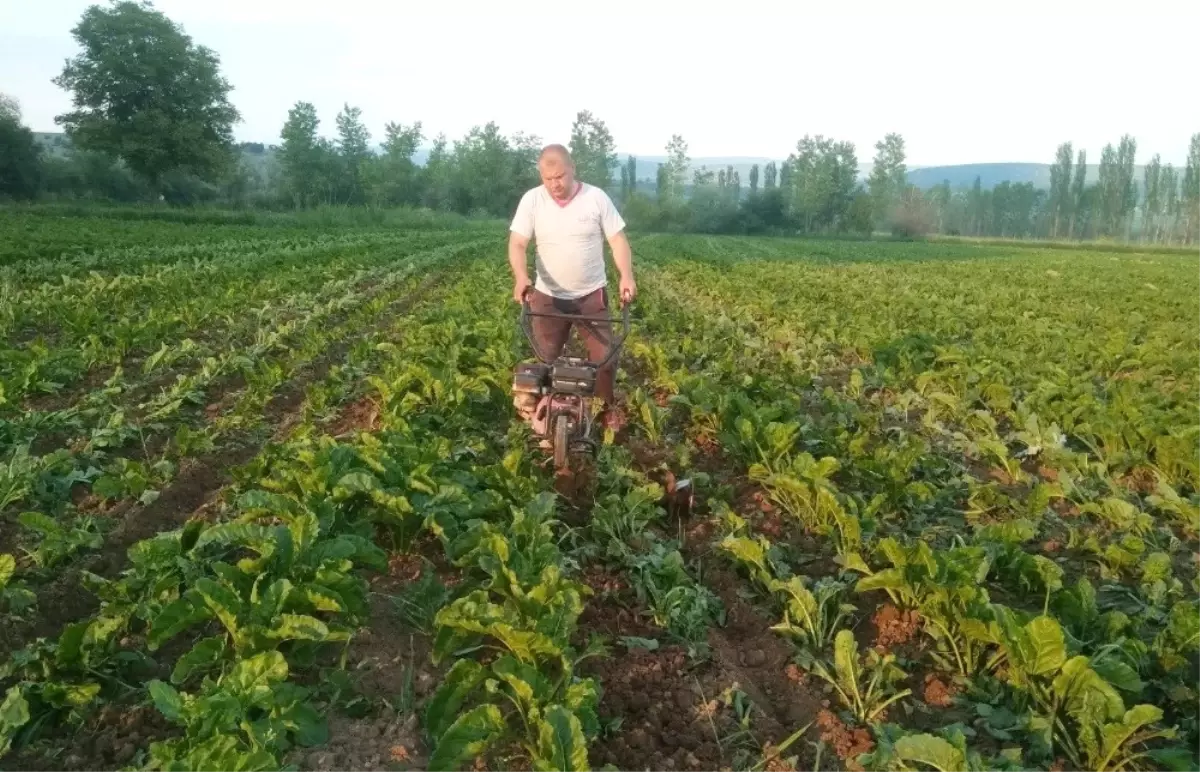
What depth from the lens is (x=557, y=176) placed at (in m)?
5.44

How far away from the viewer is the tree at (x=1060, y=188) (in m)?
118

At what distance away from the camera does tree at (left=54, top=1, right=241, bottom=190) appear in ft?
159

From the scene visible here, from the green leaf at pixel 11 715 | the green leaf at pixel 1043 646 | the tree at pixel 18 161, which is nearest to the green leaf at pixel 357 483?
the green leaf at pixel 11 715

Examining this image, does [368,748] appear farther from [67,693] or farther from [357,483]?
[357,483]

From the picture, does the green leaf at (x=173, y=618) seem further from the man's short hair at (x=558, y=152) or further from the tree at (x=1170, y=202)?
the tree at (x=1170, y=202)

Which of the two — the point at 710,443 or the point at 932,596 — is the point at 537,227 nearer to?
the point at 710,443

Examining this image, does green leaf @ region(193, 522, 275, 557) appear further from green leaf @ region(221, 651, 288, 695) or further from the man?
the man

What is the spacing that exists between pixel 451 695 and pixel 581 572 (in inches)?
55.9

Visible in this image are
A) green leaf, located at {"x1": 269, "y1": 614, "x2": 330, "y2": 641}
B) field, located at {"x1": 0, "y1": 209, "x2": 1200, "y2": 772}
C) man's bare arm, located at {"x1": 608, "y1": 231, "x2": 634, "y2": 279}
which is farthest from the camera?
man's bare arm, located at {"x1": 608, "y1": 231, "x2": 634, "y2": 279}

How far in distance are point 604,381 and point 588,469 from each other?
817 mm

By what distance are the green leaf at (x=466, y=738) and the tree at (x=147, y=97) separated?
52.7m

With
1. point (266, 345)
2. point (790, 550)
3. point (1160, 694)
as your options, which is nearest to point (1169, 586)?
point (1160, 694)

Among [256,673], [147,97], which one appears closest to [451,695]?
[256,673]

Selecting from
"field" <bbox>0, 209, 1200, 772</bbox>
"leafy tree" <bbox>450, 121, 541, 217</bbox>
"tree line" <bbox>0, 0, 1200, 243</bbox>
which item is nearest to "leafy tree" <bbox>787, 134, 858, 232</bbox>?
"tree line" <bbox>0, 0, 1200, 243</bbox>
